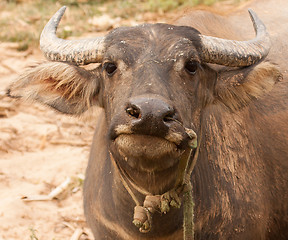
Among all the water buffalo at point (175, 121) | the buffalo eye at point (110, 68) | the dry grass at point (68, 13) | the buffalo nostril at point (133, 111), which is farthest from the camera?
the dry grass at point (68, 13)

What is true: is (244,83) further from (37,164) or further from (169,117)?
(37,164)

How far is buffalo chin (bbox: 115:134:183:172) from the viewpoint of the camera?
304cm

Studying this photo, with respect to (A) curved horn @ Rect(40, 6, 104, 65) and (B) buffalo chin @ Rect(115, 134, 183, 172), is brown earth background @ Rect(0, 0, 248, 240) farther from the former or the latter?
(B) buffalo chin @ Rect(115, 134, 183, 172)

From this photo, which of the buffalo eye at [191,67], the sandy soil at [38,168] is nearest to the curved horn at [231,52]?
the buffalo eye at [191,67]

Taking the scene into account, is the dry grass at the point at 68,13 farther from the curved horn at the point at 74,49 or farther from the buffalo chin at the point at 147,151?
the buffalo chin at the point at 147,151

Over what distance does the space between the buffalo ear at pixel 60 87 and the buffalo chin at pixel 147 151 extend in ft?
2.78

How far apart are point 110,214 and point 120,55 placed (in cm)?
128

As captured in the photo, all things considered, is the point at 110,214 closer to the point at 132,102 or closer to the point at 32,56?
the point at 132,102

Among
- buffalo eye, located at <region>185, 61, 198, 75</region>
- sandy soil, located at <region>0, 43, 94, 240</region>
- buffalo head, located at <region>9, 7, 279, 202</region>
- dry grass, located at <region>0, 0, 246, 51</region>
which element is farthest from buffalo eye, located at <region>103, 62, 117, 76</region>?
dry grass, located at <region>0, 0, 246, 51</region>

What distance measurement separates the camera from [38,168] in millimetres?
6242

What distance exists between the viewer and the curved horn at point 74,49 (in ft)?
12.6

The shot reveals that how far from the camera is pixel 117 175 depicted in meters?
3.84

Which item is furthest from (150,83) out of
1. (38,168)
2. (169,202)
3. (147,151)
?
(38,168)

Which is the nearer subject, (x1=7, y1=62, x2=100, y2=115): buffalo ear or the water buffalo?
the water buffalo
